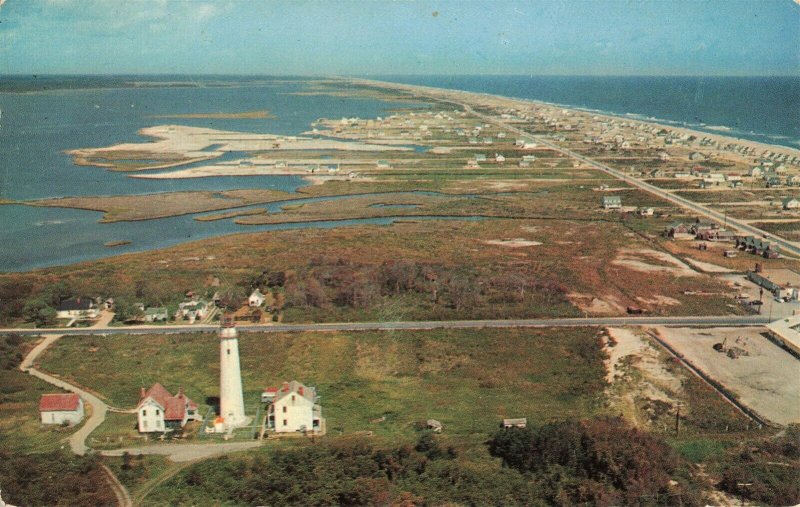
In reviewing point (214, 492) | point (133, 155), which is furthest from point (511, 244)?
point (133, 155)

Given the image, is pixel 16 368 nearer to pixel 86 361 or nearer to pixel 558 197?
pixel 86 361

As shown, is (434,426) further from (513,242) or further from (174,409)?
(513,242)

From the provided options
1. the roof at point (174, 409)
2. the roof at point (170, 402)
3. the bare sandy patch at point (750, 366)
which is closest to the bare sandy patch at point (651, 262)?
the bare sandy patch at point (750, 366)

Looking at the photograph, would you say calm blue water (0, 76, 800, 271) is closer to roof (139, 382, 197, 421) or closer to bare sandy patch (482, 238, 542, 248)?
bare sandy patch (482, 238, 542, 248)

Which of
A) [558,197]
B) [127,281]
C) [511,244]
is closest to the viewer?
[127,281]

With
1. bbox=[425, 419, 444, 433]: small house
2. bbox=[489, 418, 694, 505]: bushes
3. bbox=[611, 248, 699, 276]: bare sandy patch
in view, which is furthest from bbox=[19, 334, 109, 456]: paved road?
bbox=[611, 248, 699, 276]: bare sandy patch

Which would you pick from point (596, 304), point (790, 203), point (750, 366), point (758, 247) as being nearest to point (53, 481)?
point (750, 366)

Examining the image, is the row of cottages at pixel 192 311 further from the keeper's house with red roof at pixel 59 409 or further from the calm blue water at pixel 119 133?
the calm blue water at pixel 119 133
